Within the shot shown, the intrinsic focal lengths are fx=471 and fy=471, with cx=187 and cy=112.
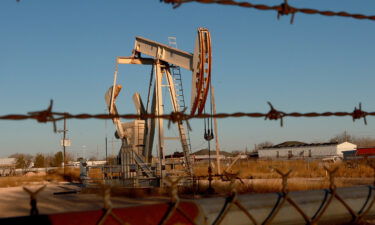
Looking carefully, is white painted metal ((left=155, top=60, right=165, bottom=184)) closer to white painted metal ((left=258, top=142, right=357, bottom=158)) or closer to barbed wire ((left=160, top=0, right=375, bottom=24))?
barbed wire ((left=160, top=0, right=375, bottom=24))

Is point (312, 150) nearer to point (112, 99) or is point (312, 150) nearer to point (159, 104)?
point (112, 99)

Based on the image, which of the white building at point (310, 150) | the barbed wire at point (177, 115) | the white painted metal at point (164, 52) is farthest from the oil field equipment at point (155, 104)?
the white building at point (310, 150)

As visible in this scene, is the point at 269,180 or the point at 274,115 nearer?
the point at 274,115

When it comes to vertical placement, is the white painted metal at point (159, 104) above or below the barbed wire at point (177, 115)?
above

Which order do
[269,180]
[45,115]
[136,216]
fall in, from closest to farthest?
[136,216]
[45,115]
[269,180]

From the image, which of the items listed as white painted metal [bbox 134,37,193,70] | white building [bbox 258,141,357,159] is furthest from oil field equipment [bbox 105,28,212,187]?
white building [bbox 258,141,357,159]

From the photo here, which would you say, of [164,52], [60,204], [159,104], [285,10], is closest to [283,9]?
[285,10]

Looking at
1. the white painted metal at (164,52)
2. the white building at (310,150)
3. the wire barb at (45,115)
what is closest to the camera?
the wire barb at (45,115)

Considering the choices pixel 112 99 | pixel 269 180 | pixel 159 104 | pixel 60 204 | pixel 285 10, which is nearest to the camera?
pixel 285 10

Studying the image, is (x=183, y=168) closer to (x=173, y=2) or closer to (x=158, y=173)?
(x=158, y=173)

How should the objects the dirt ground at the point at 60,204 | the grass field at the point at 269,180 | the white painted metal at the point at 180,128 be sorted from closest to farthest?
the dirt ground at the point at 60,204 < the grass field at the point at 269,180 < the white painted metal at the point at 180,128

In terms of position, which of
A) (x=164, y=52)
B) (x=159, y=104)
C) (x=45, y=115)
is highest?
(x=164, y=52)

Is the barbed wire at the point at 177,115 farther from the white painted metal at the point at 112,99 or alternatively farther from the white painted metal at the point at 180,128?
the white painted metal at the point at 112,99

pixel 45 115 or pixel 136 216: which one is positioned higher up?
pixel 45 115
